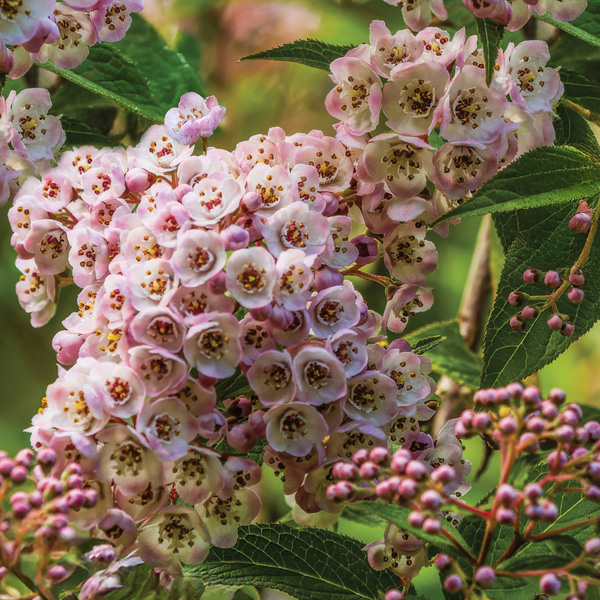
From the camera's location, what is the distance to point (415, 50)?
1008 mm

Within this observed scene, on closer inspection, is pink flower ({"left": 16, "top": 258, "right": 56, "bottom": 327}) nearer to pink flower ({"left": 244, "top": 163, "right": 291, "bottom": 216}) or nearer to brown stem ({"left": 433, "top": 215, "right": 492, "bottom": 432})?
pink flower ({"left": 244, "top": 163, "right": 291, "bottom": 216})

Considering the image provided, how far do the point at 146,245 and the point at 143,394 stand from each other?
0.16 metres

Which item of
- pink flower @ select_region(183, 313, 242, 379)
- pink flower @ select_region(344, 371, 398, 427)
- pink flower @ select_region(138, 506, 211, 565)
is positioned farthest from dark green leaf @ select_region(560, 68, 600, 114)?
pink flower @ select_region(138, 506, 211, 565)

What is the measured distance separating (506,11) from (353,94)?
0.20m

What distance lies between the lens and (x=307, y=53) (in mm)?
1123

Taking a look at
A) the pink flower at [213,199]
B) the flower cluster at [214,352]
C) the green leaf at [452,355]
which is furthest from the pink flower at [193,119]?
the green leaf at [452,355]

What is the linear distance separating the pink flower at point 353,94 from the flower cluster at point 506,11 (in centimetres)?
8

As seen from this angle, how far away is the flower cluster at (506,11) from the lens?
91cm

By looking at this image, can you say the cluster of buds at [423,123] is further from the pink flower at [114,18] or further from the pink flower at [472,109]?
the pink flower at [114,18]

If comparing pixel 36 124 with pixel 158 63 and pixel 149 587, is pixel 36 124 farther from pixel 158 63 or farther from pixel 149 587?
pixel 149 587

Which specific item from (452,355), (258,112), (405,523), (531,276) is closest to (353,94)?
Answer: (531,276)

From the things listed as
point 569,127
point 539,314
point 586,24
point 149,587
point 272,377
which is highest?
point 586,24

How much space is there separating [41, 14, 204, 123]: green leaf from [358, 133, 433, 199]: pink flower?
15.3 inches

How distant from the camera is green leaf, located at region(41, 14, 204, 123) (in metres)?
1.25
